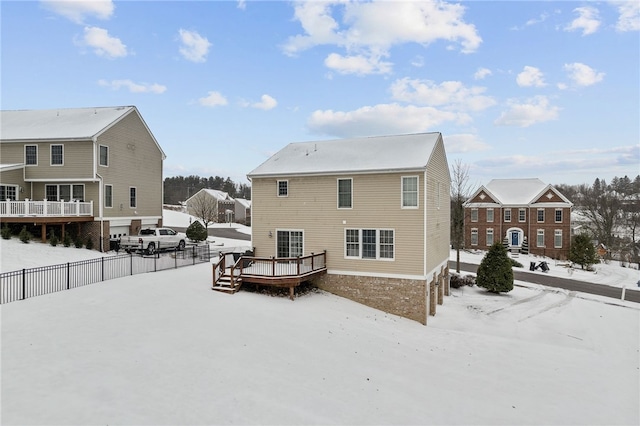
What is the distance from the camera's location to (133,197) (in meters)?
28.7

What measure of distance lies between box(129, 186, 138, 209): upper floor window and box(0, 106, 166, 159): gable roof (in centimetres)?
519

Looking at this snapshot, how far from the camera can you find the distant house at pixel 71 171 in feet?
76.9

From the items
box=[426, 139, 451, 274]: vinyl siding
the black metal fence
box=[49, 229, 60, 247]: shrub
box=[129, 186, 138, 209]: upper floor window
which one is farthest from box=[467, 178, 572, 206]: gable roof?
box=[49, 229, 60, 247]: shrub

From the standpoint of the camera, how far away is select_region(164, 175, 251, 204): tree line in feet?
396

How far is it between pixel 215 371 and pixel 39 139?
24649 millimetres

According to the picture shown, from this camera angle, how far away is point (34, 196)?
25.5m

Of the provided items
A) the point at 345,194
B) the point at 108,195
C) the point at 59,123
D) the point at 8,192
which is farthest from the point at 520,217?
the point at 8,192

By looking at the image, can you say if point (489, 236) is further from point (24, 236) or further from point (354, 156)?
point (24, 236)

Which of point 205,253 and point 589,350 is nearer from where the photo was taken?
point 589,350

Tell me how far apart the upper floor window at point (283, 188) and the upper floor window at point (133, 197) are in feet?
49.1

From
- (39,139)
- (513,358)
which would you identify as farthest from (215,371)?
(39,139)

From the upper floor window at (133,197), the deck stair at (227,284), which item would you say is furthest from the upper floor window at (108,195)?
the deck stair at (227,284)

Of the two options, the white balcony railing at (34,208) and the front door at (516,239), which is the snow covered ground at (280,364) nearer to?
the white balcony railing at (34,208)

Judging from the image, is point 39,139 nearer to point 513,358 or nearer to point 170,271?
point 170,271
